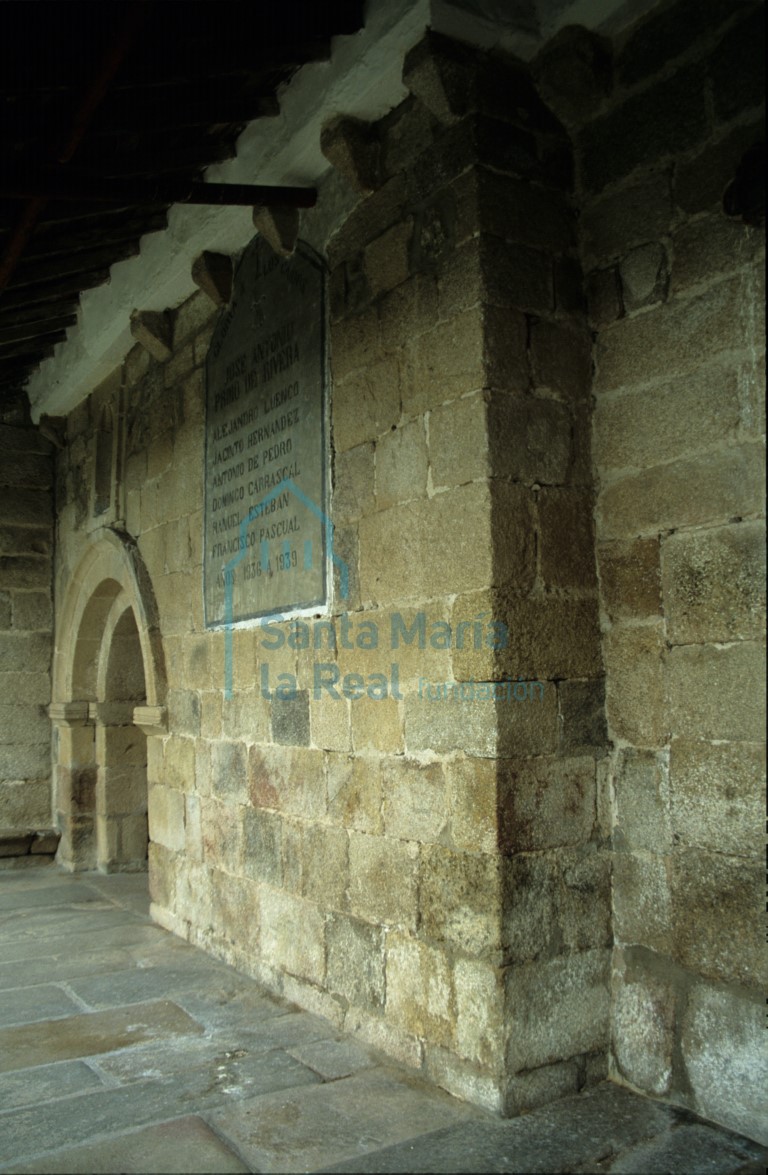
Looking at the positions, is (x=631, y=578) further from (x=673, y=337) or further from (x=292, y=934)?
(x=292, y=934)

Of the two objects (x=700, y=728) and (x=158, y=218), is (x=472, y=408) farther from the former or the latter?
(x=158, y=218)

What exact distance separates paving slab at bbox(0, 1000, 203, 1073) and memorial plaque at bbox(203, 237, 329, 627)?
1.38m

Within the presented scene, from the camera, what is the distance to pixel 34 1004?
3.29 m

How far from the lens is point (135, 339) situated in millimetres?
4688

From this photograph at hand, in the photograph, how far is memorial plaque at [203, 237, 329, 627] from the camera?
3.26 metres

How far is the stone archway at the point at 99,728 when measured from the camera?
5531 millimetres

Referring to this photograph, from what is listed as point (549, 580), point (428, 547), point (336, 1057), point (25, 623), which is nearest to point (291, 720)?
point (428, 547)

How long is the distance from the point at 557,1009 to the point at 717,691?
2.97 feet

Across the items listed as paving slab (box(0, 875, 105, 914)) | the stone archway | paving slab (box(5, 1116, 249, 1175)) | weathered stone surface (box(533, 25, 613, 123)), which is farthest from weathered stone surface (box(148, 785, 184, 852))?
weathered stone surface (box(533, 25, 613, 123))

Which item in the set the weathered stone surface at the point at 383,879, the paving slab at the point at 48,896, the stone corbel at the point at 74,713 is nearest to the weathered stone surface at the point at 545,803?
the weathered stone surface at the point at 383,879

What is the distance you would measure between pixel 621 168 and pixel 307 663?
1769mm

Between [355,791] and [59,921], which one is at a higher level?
[355,791]

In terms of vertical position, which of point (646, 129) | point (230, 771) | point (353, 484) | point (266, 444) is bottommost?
point (230, 771)

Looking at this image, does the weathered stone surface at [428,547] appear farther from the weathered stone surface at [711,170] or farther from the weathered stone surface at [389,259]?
the weathered stone surface at [711,170]
